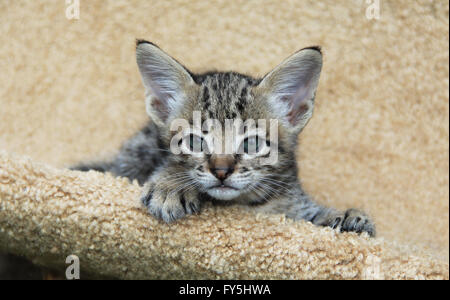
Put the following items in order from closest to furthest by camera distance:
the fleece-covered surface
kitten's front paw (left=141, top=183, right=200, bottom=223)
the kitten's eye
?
kitten's front paw (left=141, top=183, right=200, bottom=223) < the kitten's eye < the fleece-covered surface

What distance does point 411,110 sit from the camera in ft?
6.92

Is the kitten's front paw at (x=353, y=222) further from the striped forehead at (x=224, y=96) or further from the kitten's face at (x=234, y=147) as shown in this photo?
the striped forehead at (x=224, y=96)

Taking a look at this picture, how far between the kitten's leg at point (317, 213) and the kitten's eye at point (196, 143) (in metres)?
0.27

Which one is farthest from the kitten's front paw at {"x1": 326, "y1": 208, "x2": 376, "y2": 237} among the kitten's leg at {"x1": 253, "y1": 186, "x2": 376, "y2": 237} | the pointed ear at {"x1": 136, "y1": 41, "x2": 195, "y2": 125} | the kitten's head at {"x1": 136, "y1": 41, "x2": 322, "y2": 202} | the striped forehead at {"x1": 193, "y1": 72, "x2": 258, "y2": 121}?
the pointed ear at {"x1": 136, "y1": 41, "x2": 195, "y2": 125}

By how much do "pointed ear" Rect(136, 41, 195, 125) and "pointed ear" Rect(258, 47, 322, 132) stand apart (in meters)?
0.23

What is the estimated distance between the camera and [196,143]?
1.36 m

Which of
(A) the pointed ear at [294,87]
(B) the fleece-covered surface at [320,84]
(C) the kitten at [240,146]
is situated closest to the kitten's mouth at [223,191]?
(C) the kitten at [240,146]

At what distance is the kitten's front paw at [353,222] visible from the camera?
54.6 inches


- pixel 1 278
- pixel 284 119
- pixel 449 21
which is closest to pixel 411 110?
pixel 449 21

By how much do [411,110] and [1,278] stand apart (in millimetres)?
1678

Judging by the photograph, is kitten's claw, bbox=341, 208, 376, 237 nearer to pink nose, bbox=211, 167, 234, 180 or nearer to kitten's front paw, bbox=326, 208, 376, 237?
kitten's front paw, bbox=326, 208, 376, 237

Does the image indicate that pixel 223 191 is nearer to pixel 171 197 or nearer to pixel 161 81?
pixel 171 197

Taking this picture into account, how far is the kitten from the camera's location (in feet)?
4.22
